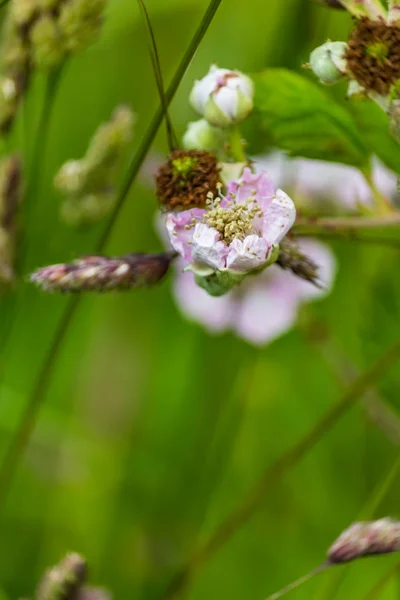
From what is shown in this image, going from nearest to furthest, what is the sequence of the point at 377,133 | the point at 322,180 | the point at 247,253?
1. the point at 247,253
2. the point at 377,133
3. the point at 322,180

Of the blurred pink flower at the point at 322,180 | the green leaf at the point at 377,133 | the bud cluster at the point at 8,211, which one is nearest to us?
the green leaf at the point at 377,133

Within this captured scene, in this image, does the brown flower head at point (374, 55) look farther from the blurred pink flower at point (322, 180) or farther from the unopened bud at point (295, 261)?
the blurred pink flower at point (322, 180)

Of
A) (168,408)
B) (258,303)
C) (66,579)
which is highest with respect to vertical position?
(66,579)

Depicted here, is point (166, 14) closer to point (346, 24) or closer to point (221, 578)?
point (346, 24)

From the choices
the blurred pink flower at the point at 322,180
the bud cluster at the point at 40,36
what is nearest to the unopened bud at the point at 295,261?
the bud cluster at the point at 40,36

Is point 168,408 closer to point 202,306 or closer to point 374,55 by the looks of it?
point 202,306

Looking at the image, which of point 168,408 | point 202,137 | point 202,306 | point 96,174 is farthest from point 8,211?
point 168,408

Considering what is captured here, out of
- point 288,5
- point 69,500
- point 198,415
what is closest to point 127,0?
point 288,5
